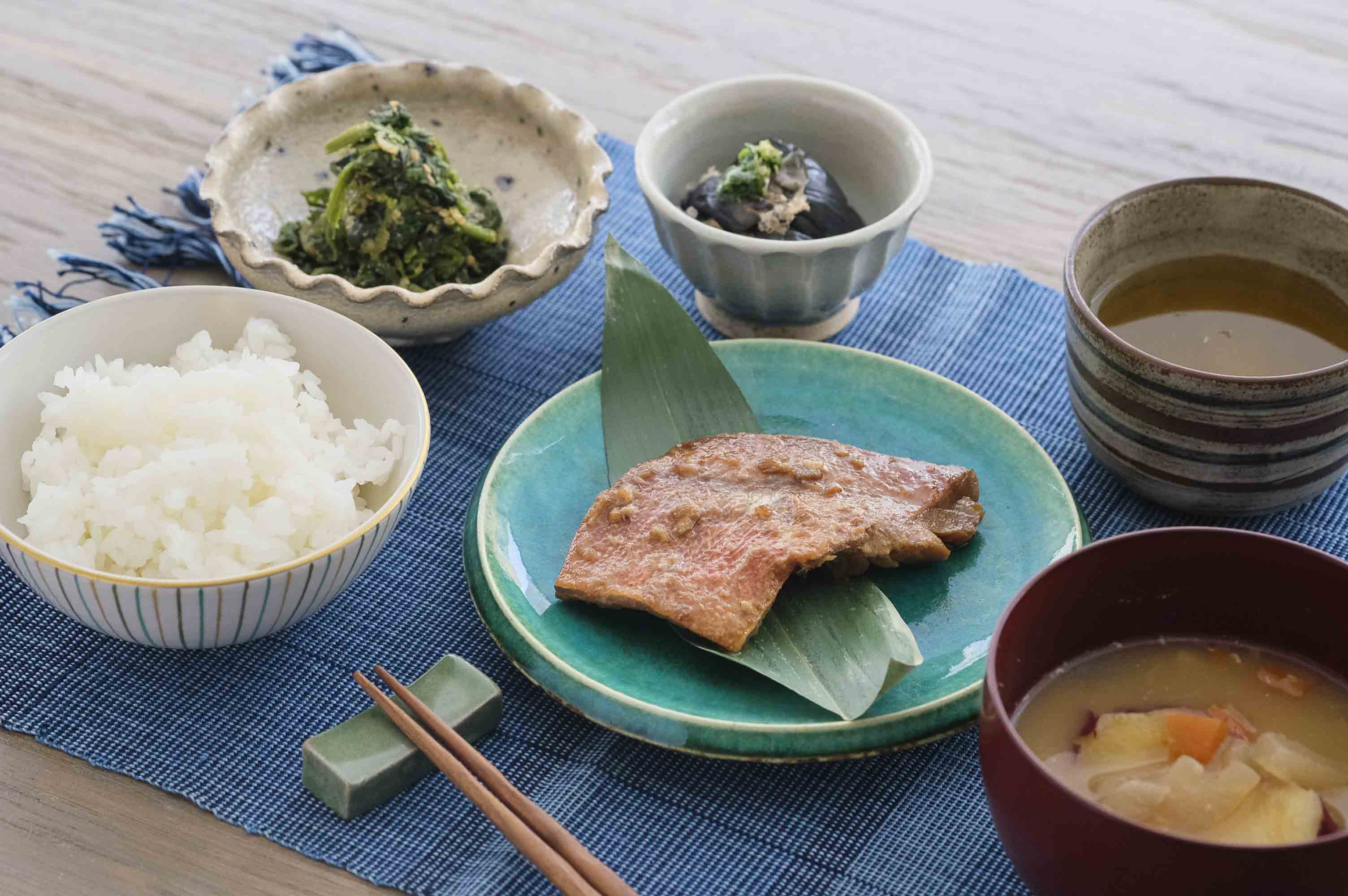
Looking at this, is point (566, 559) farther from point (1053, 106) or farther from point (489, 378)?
point (1053, 106)

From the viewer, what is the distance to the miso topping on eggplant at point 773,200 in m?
2.49

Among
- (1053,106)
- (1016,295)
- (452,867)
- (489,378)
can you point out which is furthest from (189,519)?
(1053,106)

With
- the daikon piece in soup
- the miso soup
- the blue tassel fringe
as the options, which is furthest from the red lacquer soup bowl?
the blue tassel fringe

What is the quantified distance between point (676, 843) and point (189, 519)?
0.82 meters

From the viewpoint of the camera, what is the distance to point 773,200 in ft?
8.22

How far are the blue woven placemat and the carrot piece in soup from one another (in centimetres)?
31

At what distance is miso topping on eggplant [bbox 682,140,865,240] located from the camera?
8.16ft

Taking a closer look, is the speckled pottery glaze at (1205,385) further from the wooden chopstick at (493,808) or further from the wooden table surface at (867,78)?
the wooden chopstick at (493,808)

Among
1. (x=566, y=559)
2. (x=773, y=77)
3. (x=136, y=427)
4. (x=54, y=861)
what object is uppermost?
(x=773, y=77)

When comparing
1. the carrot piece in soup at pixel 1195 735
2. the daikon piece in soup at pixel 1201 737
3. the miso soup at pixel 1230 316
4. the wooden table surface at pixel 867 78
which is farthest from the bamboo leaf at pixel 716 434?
the wooden table surface at pixel 867 78

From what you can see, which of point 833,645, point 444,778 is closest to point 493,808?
point 444,778

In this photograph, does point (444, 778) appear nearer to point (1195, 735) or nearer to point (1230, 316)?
point (1195, 735)

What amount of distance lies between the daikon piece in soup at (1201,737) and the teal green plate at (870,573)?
0.20 metres

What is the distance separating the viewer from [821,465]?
209 cm
